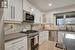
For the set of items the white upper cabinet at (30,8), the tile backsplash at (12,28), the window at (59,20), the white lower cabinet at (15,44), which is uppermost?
the white upper cabinet at (30,8)

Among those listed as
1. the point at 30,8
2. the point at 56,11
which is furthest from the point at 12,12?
the point at 56,11

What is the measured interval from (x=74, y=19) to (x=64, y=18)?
2.23 ft

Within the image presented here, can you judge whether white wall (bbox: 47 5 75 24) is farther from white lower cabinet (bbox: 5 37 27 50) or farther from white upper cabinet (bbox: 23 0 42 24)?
white lower cabinet (bbox: 5 37 27 50)

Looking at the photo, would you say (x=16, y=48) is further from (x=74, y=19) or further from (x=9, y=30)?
(x=74, y=19)

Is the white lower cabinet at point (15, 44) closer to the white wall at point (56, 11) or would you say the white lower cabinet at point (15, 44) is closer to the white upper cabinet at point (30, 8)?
the white upper cabinet at point (30, 8)

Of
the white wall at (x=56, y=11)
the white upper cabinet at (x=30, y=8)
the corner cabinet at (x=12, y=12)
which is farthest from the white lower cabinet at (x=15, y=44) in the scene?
the white wall at (x=56, y=11)

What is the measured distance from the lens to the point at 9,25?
2.70 m

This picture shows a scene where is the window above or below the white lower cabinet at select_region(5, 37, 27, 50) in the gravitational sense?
above

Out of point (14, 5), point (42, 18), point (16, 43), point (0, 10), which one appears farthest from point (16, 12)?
point (42, 18)

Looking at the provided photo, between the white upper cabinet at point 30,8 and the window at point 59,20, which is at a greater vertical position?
the white upper cabinet at point 30,8

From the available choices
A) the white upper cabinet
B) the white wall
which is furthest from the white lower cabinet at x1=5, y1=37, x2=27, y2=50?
the white wall

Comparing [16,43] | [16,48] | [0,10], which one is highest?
[0,10]

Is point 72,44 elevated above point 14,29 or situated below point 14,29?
below

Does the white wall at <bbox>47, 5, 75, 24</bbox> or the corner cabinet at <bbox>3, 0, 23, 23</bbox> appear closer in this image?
the corner cabinet at <bbox>3, 0, 23, 23</bbox>
